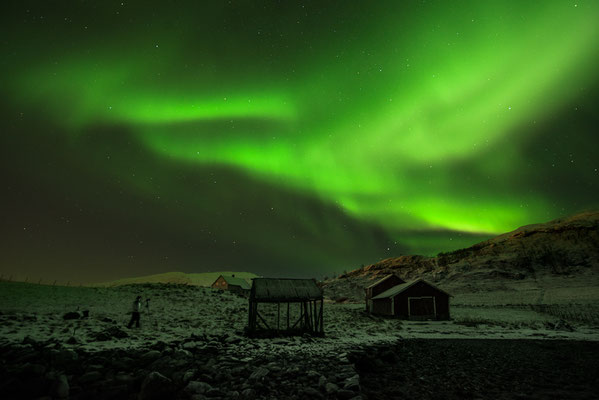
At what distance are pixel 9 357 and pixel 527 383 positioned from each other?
67.8ft

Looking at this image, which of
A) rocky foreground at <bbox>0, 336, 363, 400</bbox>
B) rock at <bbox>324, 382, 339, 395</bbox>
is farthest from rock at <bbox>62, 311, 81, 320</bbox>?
rock at <bbox>324, 382, 339, 395</bbox>

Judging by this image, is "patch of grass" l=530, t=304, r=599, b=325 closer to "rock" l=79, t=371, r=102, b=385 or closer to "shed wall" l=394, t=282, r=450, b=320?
"shed wall" l=394, t=282, r=450, b=320

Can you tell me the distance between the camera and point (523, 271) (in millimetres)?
84562

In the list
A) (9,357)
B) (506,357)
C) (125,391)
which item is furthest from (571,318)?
(9,357)

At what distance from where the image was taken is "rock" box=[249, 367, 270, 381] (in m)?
11.3

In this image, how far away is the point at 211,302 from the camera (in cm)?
3766

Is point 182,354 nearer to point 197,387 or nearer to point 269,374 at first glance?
point 197,387

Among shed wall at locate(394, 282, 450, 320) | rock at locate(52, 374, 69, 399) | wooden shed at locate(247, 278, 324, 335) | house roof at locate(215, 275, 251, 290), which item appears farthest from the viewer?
house roof at locate(215, 275, 251, 290)

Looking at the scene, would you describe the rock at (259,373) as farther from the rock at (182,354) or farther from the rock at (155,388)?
the rock at (182,354)

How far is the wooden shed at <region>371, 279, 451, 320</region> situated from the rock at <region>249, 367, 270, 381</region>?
35.0 meters

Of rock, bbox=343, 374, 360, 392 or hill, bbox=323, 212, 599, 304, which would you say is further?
hill, bbox=323, 212, 599, 304

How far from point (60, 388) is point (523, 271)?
9992cm

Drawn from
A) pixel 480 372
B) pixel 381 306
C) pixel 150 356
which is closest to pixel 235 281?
pixel 381 306

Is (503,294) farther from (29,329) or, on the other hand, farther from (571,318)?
(29,329)
